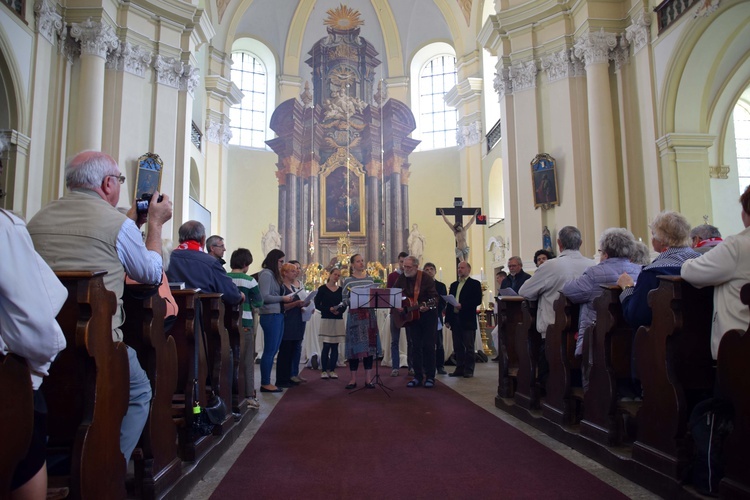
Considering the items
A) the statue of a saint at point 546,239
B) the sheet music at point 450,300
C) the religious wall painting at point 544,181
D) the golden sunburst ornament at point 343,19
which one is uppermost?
the golden sunburst ornament at point 343,19

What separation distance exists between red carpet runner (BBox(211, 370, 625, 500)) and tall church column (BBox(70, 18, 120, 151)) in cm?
702

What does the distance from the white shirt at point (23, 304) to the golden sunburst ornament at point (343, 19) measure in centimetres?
1783

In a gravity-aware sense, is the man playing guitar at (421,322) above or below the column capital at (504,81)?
below

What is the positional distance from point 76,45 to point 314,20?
11314 mm

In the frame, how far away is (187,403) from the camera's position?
3.25 m

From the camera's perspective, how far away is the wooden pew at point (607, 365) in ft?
11.3

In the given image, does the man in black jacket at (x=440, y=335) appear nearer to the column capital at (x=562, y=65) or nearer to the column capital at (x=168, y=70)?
the column capital at (x=562, y=65)

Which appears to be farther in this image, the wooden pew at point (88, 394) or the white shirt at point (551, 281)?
the white shirt at point (551, 281)

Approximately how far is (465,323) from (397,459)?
14.2 ft

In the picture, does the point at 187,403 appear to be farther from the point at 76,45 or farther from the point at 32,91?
the point at 76,45

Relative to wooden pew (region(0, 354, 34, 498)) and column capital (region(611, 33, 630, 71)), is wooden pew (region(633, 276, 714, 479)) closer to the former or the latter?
wooden pew (region(0, 354, 34, 498))

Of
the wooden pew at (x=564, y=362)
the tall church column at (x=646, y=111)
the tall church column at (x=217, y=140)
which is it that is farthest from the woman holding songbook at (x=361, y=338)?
the tall church column at (x=217, y=140)

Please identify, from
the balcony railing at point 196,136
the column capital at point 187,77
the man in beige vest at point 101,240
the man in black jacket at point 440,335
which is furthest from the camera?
the balcony railing at point 196,136

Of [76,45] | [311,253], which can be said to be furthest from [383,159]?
[76,45]
